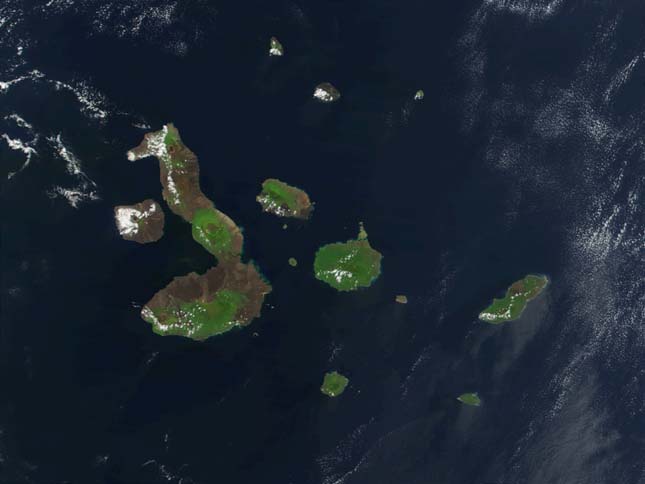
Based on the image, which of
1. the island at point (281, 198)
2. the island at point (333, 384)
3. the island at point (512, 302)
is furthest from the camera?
the island at point (512, 302)

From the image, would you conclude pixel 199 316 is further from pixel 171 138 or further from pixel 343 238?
pixel 171 138

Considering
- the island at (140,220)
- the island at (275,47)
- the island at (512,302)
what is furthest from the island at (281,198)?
the island at (512,302)

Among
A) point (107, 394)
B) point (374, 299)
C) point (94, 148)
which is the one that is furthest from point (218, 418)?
point (94, 148)

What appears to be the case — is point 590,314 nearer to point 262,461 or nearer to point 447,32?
point 447,32

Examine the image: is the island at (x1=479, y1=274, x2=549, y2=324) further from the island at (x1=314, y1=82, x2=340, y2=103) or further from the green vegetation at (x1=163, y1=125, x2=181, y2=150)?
the green vegetation at (x1=163, y1=125, x2=181, y2=150)

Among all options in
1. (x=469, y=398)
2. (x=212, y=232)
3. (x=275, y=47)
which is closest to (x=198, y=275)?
(x=212, y=232)

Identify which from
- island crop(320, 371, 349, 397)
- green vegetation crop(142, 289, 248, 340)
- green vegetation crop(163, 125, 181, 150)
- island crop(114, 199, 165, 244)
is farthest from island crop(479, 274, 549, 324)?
green vegetation crop(163, 125, 181, 150)

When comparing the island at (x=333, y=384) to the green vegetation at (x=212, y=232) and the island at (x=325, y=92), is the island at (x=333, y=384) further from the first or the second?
the island at (x=325, y=92)
